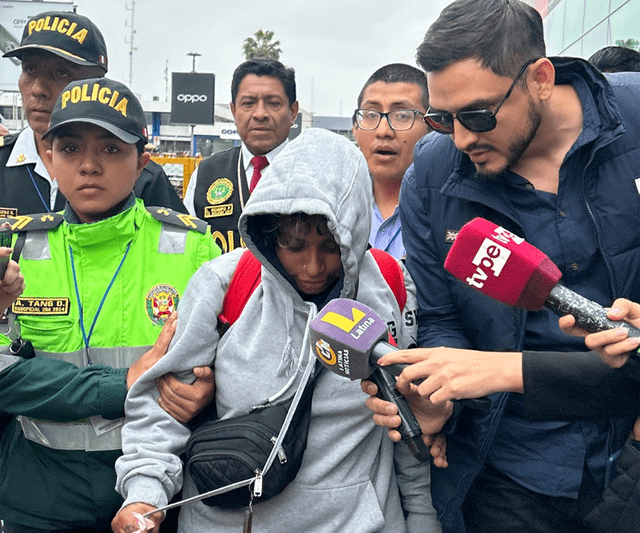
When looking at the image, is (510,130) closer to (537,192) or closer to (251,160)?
(537,192)

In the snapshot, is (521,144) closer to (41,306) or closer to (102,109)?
(102,109)

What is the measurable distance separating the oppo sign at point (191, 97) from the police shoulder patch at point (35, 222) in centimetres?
1806

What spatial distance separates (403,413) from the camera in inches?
70.7

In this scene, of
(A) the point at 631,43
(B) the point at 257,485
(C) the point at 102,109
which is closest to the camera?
(B) the point at 257,485

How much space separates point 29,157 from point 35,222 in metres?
0.99

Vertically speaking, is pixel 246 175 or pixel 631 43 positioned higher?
pixel 631 43

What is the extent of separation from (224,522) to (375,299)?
811 millimetres

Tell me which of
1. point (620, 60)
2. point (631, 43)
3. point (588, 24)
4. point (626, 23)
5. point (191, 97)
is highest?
point (588, 24)

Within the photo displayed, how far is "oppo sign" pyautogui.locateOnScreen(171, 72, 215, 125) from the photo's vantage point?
20.2 m

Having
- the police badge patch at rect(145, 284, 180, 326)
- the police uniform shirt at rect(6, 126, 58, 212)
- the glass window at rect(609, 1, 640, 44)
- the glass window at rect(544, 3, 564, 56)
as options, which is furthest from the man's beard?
the glass window at rect(544, 3, 564, 56)

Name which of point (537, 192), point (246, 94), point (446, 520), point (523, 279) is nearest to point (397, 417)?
point (523, 279)

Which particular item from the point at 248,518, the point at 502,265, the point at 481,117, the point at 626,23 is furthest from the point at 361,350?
the point at 626,23

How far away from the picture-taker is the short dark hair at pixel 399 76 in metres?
3.79

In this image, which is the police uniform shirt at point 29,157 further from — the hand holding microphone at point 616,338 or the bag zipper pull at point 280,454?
the hand holding microphone at point 616,338
